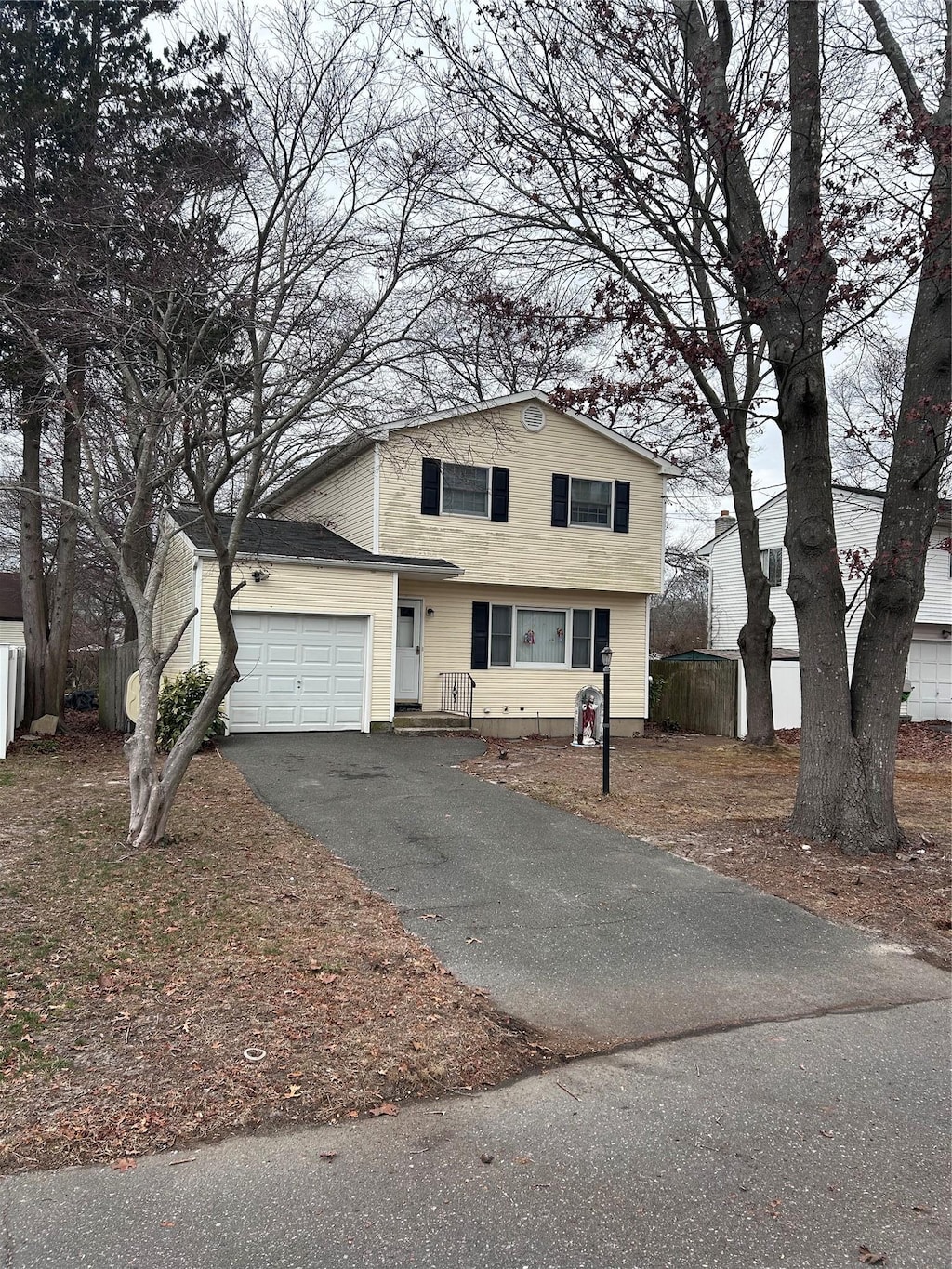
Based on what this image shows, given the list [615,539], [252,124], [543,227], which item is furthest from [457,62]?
[615,539]

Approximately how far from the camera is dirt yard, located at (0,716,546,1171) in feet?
11.0

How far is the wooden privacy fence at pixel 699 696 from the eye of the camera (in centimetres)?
1972

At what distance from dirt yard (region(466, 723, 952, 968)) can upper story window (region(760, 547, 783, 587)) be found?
34.9 ft

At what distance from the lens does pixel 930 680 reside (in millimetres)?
25109

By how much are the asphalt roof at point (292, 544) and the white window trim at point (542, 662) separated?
2.10 meters

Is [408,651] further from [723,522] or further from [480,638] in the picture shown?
[723,522]

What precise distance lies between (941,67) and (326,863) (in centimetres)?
867

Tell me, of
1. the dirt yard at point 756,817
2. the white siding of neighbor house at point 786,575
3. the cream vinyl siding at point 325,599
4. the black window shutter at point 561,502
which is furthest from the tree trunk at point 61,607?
the white siding of neighbor house at point 786,575

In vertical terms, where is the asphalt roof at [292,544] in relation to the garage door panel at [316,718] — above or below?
above

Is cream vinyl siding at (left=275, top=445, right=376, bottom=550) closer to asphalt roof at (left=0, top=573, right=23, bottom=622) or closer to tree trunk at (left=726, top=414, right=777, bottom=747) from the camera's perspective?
tree trunk at (left=726, top=414, right=777, bottom=747)

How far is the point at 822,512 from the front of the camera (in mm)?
8047

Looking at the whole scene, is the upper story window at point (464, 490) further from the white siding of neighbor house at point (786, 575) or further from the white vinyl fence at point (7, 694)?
the white siding of neighbor house at point (786, 575)

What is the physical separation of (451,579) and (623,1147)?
14.5 metres

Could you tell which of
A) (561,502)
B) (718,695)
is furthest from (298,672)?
(718,695)
